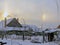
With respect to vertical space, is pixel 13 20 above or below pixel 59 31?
above

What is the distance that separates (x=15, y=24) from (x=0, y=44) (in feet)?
115

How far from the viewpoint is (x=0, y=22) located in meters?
42.7

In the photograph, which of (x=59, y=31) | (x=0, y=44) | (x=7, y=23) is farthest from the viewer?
(x=7, y=23)

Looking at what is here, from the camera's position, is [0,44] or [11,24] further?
[11,24]

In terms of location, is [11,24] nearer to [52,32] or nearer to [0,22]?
[0,22]

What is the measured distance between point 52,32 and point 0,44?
1256cm

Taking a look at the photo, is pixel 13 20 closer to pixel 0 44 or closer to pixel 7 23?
pixel 7 23

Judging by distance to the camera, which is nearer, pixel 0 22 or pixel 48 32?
pixel 48 32

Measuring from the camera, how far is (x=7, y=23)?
137 feet

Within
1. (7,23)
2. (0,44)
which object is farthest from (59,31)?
(7,23)

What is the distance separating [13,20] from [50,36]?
24937 mm

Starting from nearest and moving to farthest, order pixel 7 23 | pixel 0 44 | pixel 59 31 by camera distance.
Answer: pixel 0 44 → pixel 59 31 → pixel 7 23

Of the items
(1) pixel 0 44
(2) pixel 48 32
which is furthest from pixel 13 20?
(1) pixel 0 44

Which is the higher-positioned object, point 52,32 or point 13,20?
point 13,20
